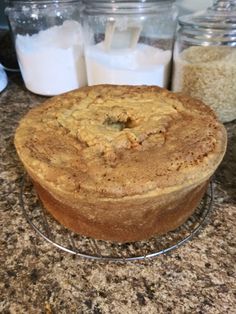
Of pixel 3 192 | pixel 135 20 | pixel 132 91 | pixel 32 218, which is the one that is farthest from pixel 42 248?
pixel 135 20

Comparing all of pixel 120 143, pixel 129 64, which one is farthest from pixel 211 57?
pixel 120 143

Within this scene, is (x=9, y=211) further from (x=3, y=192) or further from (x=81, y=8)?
(x=81, y=8)

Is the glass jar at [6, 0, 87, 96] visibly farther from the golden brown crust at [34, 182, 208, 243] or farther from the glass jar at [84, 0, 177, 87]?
the golden brown crust at [34, 182, 208, 243]

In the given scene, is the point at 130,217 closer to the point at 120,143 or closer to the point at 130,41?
the point at 120,143

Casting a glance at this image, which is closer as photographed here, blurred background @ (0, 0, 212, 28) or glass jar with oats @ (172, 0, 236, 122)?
glass jar with oats @ (172, 0, 236, 122)

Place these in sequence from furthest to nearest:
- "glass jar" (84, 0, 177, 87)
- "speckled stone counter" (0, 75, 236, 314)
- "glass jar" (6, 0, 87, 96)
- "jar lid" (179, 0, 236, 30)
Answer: "glass jar" (6, 0, 87, 96) < "glass jar" (84, 0, 177, 87) < "jar lid" (179, 0, 236, 30) < "speckled stone counter" (0, 75, 236, 314)

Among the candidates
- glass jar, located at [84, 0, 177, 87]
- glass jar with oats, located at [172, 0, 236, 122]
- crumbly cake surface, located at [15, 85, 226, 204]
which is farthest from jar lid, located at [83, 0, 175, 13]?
crumbly cake surface, located at [15, 85, 226, 204]

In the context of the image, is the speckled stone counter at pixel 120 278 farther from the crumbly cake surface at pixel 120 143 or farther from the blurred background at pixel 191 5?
the blurred background at pixel 191 5

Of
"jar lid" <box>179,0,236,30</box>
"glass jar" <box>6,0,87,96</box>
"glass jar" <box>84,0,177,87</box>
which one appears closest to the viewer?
"jar lid" <box>179,0,236,30</box>
